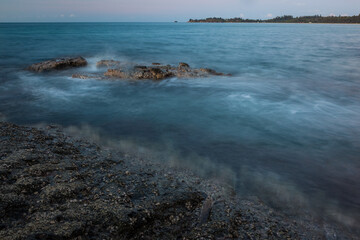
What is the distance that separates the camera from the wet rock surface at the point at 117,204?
10.8 feet

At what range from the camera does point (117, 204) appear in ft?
12.3

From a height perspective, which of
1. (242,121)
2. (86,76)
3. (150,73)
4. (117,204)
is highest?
(150,73)

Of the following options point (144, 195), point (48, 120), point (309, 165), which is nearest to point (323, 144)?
point (309, 165)

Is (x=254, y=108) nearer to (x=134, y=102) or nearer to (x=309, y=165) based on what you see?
(x=309, y=165)

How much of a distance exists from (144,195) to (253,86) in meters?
10.3

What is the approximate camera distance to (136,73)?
14.0 metres

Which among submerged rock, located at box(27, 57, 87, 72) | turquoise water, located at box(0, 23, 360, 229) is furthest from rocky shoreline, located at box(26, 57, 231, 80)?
turquoise water, located at box(0, 23, 360, 229)

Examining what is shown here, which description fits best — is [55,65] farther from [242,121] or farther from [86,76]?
[242,121]

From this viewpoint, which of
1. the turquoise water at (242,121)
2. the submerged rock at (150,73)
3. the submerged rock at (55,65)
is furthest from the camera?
the submerged rock at (55,65)

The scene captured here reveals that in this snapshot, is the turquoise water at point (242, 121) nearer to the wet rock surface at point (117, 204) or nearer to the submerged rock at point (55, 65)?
the wet rock surface at point (117, 204)

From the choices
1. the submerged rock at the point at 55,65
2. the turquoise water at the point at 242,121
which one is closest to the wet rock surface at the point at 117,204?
the turquoise water at the point at 242,121

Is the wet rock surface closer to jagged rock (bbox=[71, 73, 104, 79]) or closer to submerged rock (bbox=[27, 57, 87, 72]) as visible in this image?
jagged rock (bbox=[71, 73, 104, 79])

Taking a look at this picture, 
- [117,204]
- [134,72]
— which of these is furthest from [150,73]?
[117,204]

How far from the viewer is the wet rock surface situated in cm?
329
